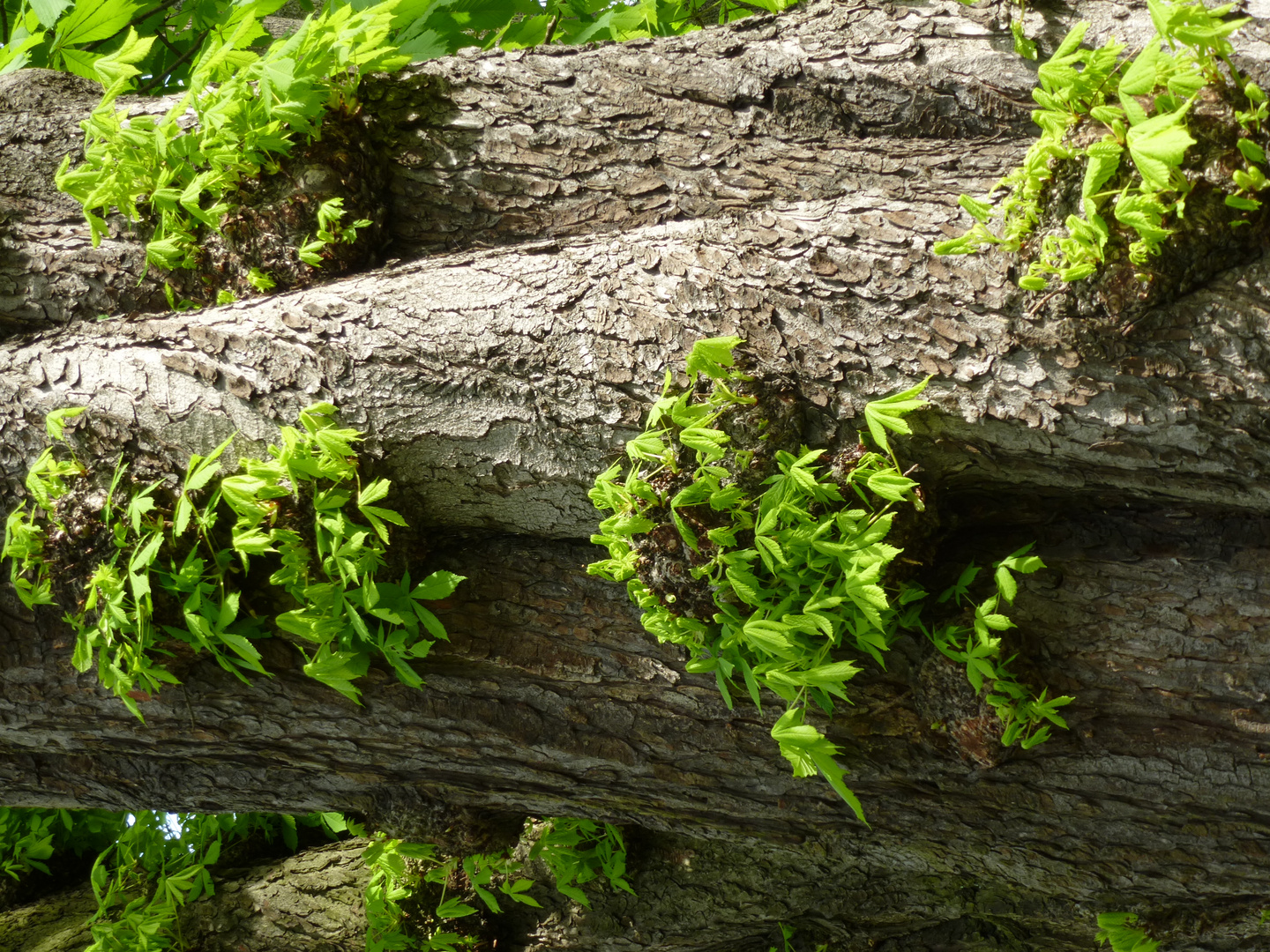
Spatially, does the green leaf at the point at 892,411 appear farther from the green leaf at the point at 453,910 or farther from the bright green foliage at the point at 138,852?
the bright green foliage at the point at 138,852

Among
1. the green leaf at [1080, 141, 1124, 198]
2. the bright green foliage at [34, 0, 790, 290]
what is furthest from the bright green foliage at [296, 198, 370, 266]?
the green leaf at [1080, 141, 1124, 198]

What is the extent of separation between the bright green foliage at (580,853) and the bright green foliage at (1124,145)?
2138 millimetres

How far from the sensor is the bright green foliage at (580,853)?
9.92 feet


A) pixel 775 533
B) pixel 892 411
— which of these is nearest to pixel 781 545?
pixel 775 533

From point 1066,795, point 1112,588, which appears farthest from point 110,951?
point 1112,588

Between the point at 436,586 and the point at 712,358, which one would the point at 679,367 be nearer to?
the point at 712,358

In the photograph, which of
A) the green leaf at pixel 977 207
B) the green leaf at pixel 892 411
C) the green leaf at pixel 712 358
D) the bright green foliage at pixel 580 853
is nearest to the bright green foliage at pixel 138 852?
the bright green foliage at pixel 580 853

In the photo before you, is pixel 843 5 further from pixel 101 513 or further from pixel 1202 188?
pixel 101 513

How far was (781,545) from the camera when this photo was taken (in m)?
1.86

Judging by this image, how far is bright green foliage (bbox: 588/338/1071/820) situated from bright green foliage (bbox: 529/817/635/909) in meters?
1.27

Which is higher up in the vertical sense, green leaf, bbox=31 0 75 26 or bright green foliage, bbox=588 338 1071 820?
green leaf, bbox=31 0 75 26

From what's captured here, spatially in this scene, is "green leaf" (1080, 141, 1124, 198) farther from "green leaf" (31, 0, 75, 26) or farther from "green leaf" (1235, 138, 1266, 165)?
"green leaf" (31, 0, 75, 26)

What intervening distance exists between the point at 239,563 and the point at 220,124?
40.4 inches

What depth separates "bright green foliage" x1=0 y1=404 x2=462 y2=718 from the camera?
6.73 feet
